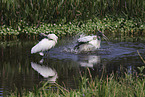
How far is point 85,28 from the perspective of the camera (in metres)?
14.6

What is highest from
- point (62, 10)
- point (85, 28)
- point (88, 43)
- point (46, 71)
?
point (62, 10)

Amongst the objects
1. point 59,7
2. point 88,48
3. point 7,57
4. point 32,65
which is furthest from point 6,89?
point 59,7

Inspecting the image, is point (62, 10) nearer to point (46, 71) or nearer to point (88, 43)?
point (88, 43)

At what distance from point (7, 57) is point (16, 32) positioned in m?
3.80

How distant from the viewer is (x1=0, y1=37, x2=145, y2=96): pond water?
22.6ft

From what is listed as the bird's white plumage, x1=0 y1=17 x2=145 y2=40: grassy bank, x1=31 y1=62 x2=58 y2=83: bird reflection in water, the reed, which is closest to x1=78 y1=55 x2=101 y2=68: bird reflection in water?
the bird's white plumage

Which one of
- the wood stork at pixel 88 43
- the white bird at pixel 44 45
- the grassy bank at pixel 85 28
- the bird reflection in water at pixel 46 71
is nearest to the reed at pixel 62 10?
the grassy bank at pixel 85 28

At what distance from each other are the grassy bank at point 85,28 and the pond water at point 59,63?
158 cm

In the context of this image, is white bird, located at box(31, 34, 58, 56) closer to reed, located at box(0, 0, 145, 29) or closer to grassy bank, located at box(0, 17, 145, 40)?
grassy bank, located at box(0, 17, 145, 40)

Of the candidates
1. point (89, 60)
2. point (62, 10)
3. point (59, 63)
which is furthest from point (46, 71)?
point (62, 10)

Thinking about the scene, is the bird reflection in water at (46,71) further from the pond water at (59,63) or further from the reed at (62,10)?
the reed at (62,10)

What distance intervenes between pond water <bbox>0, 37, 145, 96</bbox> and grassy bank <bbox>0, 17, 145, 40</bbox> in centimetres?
158

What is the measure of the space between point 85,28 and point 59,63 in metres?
6.07

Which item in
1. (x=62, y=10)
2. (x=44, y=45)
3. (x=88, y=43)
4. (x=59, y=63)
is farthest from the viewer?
(x=62, y=10)
